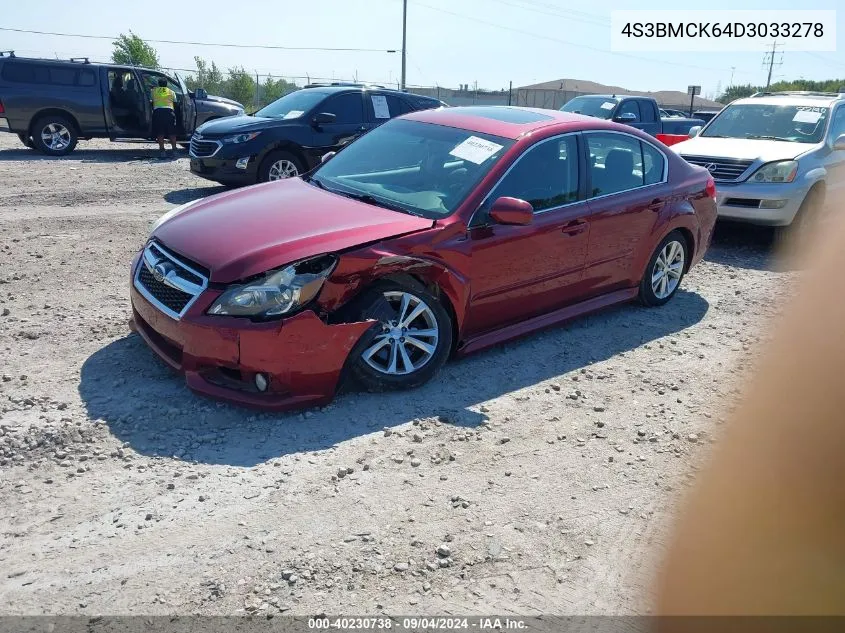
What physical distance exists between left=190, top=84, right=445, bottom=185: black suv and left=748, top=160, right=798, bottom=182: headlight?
5.60 m

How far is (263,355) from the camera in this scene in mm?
3832

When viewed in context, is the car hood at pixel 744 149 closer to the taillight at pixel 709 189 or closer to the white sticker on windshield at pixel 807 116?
the white sticker on windshield at pixel 807 116

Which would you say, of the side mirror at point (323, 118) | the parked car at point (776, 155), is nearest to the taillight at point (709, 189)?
the parked car at point (776, 155)

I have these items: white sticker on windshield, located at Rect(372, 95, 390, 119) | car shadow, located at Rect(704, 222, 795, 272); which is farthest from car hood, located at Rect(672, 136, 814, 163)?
white sticker on windshield, located at Rect(372, 95, 390, 119)

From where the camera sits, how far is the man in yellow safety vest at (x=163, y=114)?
14539 millimetres

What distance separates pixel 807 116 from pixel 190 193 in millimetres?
8712

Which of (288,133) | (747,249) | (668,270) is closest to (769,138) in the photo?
(747,249)

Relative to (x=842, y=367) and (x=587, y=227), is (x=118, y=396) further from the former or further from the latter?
(x=842, y=367)

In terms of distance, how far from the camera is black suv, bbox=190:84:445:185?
33.2 feet

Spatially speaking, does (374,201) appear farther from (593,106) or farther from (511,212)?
(593,106)

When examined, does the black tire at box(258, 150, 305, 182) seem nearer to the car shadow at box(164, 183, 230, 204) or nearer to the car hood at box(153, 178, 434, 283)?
the car shadow at box(164, 183, 230, 204)

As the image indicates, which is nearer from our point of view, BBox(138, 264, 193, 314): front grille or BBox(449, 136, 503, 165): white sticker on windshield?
BBox(138, 264, 193, 314): front grille

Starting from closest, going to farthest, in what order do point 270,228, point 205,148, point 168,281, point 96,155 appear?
point 168,281
point 270,228
point 205,148
point 96,155

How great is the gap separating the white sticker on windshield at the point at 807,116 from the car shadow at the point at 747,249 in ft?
4.80
